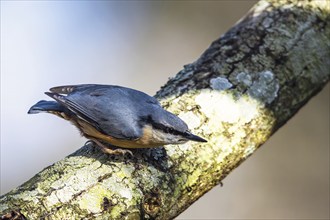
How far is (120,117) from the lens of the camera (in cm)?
241

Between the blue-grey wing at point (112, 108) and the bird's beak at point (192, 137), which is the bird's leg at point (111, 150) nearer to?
the blue-grey wing at point (112, 108)

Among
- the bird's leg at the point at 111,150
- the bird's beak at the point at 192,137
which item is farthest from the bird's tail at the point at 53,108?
the bird's beak at the point at 192,137

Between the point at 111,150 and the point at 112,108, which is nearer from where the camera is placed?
the point at 111,150

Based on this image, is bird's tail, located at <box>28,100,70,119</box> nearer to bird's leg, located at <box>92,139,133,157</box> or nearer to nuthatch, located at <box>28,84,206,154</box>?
nuthatch, located at <box>28,84,206,154</box>

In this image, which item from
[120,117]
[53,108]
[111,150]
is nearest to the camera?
[111,150]

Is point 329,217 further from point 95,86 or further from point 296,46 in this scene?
point 95,86

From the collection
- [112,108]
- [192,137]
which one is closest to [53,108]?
[112,108]

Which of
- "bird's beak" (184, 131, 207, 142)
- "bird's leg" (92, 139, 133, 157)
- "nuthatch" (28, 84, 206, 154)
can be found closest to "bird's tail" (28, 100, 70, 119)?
"nuthatch" (28, 84, 206, 154)

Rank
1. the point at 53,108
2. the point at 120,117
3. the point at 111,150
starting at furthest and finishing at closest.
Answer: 1. the point at 53,108
2. the point at 120,117
3. the point at 111,150

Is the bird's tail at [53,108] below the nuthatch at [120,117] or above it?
above

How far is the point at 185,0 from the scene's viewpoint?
603cm

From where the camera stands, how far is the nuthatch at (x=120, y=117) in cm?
234

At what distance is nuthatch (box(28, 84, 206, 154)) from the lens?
2.34 m

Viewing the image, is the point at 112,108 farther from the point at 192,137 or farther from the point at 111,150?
the point at 192,137
